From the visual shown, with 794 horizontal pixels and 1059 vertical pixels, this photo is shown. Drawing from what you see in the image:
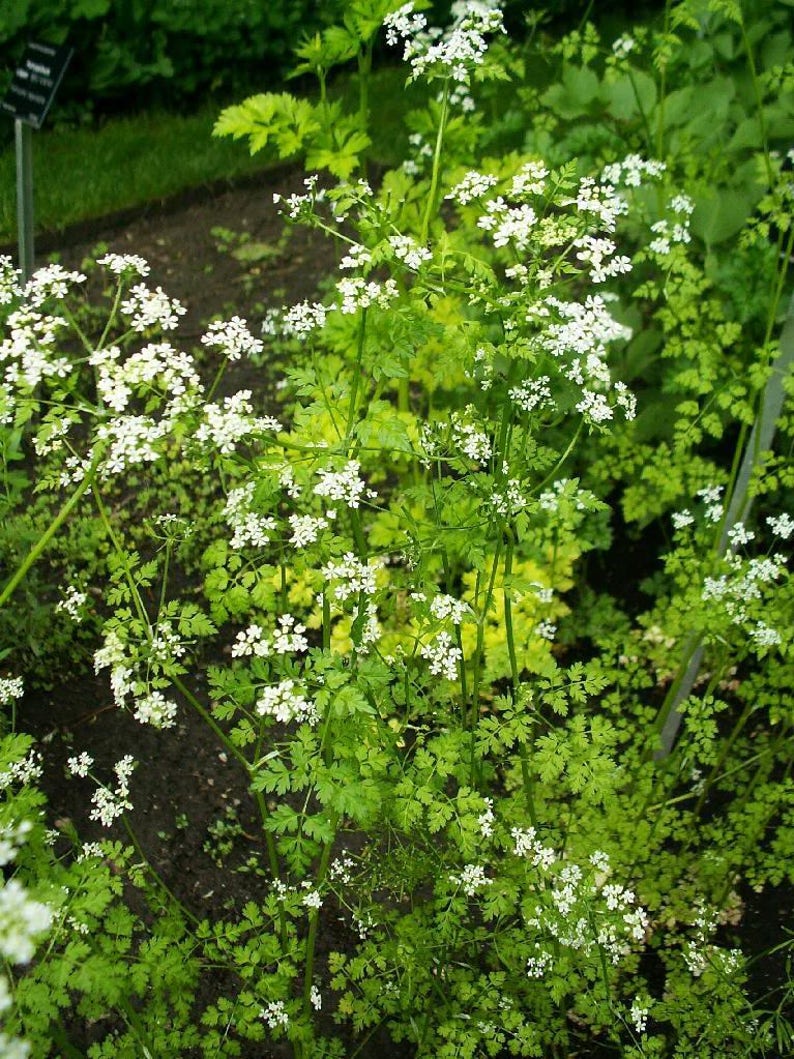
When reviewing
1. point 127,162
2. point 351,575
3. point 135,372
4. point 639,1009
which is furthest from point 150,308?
point 127,162

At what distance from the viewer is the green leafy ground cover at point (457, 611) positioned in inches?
86.6

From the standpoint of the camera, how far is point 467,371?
2396mm

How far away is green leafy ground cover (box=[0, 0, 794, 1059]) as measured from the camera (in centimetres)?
220

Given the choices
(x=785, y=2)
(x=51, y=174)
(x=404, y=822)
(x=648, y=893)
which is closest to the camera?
(x=404, y=822)

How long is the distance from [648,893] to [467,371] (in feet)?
5.69

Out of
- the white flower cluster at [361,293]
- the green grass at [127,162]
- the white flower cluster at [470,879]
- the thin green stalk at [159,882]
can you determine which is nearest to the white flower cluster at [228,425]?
the white flower cluster at [361,293]

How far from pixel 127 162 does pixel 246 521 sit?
17.4 feet

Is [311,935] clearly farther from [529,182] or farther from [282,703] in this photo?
[529,182]

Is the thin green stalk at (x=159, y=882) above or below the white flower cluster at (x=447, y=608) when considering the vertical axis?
below

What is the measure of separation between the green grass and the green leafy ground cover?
2.42m

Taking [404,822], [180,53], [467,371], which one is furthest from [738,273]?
[180,53]

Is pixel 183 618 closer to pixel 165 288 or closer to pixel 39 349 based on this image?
pixel 39 349

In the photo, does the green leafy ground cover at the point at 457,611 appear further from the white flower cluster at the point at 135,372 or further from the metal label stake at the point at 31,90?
the metal label stake at the point at 31,90

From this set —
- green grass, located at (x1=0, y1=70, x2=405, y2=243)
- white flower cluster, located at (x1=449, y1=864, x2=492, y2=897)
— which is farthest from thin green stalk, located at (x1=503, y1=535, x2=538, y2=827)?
green grass, located at (x1=0, y1=70, x2=405, y2=243)
